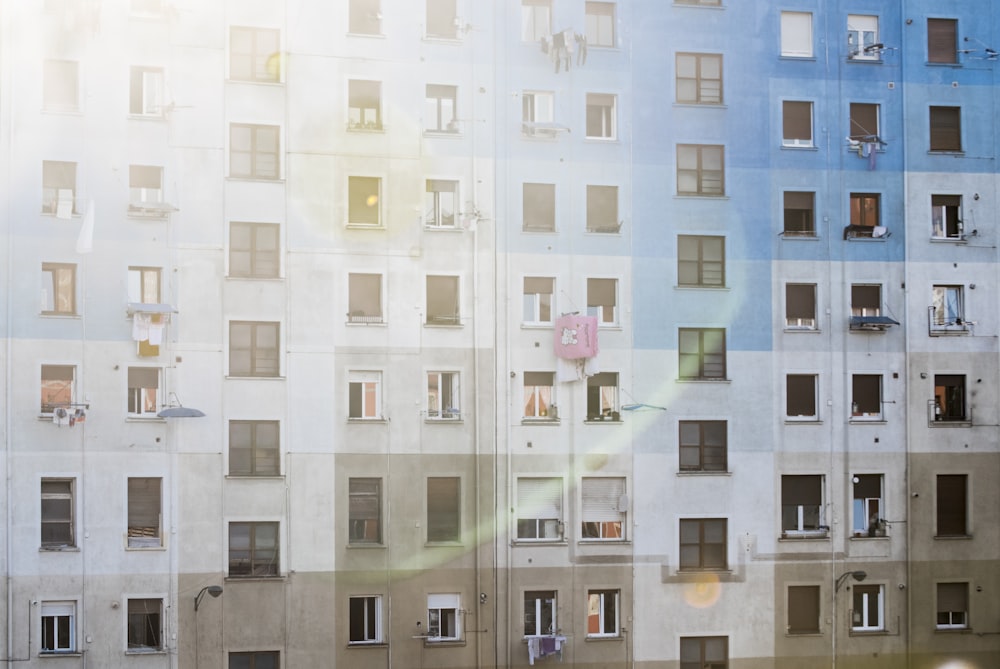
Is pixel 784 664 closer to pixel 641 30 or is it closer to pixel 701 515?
pixel 701 515

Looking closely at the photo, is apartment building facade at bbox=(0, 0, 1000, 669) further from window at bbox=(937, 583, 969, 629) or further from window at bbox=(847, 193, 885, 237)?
window at bbox=(937, 583, 969, 629)

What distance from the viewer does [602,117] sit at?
45.9 m

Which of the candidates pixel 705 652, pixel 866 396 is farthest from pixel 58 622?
pixel 866 396

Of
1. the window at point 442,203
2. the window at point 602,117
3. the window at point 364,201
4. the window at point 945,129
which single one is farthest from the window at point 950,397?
the window at point 364,201

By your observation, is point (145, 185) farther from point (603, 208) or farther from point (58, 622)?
point (603, 208)

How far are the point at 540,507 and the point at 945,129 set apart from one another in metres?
20.5

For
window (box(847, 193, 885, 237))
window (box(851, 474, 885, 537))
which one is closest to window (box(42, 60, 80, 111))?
window (box(847, 193, 885, 237))

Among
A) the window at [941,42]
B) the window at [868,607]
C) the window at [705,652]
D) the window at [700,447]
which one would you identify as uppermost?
the window at [941,42]

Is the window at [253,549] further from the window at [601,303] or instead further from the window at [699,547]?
the window at [699,547]

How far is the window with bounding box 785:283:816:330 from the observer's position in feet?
153

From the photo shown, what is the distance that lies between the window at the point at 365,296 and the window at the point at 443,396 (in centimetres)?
284

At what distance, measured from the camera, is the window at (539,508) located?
44.8 meters

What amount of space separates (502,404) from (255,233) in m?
10.3

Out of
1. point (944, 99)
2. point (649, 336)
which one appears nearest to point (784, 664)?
point (649, 336)
